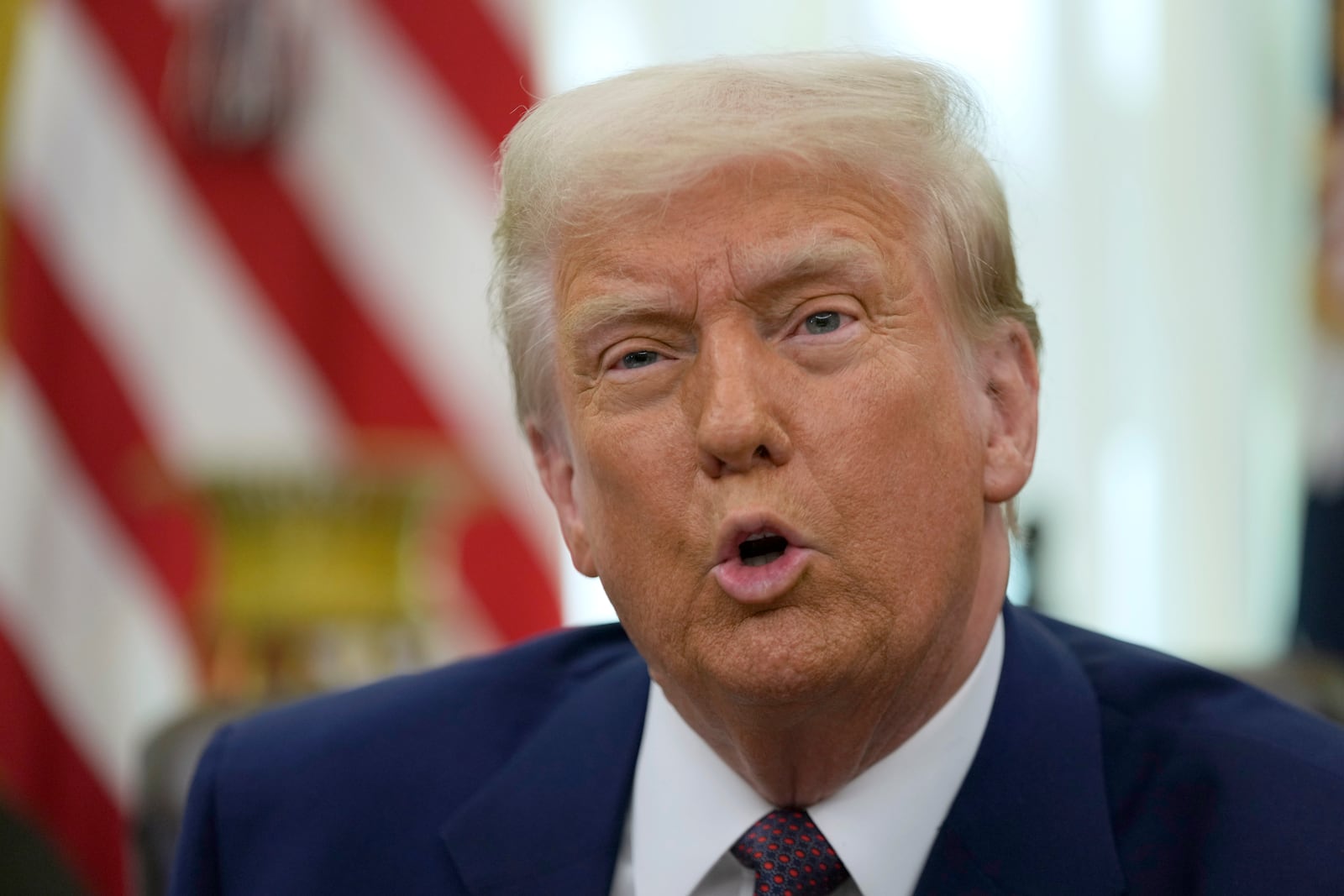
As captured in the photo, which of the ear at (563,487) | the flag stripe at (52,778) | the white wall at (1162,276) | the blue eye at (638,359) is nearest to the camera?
the blue eye at (638,359)

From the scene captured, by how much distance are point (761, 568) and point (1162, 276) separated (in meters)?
3.32

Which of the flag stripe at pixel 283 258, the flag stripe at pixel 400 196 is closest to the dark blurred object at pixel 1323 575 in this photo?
the flag stripe at pixel 400 196

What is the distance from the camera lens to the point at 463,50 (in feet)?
14.8

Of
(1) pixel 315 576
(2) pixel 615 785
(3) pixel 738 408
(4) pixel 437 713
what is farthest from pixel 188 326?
(3) pixel 738 408

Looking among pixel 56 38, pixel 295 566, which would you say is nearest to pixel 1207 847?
pixel 295 566

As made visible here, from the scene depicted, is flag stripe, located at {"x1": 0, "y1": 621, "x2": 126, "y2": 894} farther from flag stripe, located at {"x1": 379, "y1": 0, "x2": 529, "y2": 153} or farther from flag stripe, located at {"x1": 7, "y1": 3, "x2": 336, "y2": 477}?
flag stripe, located at {"x1": 379, "y1": 0, "x2": 529, "y2": 153}

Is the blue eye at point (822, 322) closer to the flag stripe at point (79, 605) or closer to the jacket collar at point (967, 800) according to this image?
the jacket collar at point (967, 800)

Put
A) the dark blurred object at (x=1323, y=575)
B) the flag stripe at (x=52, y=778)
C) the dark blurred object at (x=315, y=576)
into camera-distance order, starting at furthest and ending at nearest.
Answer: the flag stripe at (x=52, y=778)
the dark blurred object at (x=1323, y=575)
the dark blurred object at (x=315, y=576)

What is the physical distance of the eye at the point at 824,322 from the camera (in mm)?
1243

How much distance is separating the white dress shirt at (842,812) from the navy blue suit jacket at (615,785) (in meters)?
0.03

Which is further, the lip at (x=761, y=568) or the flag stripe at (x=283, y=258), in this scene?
the flag stripe at (x=283, y=258)

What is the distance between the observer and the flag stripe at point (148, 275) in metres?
4.36

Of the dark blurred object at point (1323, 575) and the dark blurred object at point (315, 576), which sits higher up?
the dark blurred object at point (315, 576)

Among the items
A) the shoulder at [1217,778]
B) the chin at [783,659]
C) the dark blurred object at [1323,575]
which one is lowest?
the dark blurred object at [1323,575]
